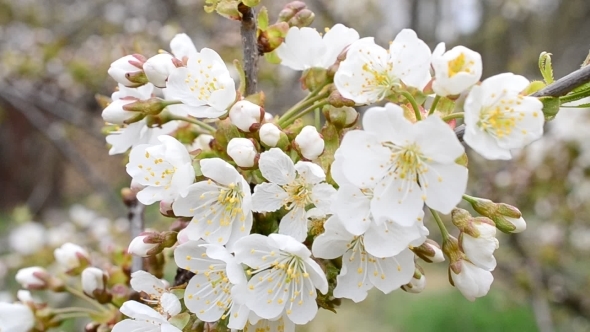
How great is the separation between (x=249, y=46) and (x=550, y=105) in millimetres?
733

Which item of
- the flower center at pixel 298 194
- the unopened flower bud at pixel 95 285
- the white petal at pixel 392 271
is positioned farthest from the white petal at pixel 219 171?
the unopened flower bud at pixel 95 285

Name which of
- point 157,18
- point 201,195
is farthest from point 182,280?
point 157,18

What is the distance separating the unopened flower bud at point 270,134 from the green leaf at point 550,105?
1.83ft

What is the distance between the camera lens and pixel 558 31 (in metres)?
6.48

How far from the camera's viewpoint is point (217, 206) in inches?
45.9

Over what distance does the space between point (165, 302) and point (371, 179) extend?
0.54 meters

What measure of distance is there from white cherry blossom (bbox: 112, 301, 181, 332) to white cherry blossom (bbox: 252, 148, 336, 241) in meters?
0.32

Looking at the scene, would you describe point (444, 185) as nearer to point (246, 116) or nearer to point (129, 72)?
point (246, 116)

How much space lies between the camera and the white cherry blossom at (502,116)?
0.98 m

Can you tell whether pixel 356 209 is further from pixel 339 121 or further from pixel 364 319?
pixel 364 319

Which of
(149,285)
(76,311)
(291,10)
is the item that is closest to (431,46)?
(291,10)

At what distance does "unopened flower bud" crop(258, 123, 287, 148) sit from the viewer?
1.13 metres

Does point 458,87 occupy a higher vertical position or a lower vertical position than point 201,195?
higher

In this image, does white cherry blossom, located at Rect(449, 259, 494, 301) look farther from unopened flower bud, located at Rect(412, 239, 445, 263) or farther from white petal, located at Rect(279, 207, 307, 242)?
white petal, located at Rect(279, 207, 307, 242)
